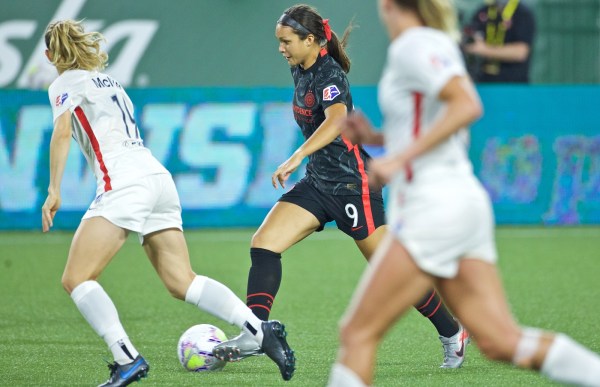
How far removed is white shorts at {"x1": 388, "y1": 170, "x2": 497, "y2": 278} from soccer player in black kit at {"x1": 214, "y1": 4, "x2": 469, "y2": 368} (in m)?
2.39

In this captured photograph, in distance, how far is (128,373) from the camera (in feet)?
18.5

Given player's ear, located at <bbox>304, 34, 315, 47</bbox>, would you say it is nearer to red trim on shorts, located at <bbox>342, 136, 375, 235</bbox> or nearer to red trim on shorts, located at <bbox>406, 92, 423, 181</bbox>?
red trim on shorts, located at <bbox>342, 136, 375, 235</bbox>

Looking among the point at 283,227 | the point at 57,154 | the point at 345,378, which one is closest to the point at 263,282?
the point at 283,227

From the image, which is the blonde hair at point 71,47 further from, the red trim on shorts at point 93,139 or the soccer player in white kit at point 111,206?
the red trim on shorts at point 93,139

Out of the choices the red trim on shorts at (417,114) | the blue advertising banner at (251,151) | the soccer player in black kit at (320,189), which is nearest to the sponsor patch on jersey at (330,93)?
the soccer player in black kit at (320,189)

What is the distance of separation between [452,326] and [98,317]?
2.18 metres

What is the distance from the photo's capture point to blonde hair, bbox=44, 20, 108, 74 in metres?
5.89

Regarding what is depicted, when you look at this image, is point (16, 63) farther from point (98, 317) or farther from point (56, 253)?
point (98, 317)

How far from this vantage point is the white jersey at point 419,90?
4.04 meters

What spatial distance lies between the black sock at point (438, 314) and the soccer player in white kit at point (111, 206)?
1035mm

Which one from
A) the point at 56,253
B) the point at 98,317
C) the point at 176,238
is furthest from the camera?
the point at 56,253

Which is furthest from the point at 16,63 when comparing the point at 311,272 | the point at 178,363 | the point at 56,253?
the point at 178,363

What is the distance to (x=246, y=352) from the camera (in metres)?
6.45

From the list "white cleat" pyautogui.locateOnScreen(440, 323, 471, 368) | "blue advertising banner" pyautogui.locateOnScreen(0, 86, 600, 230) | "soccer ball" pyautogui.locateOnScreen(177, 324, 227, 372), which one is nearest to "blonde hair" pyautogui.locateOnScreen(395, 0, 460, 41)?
"white cleat" pyautogui.locateOnScreen(440, 323, 471, 368)
